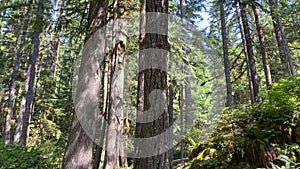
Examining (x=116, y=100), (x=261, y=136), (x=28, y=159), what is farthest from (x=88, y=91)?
(x=261, y=136)

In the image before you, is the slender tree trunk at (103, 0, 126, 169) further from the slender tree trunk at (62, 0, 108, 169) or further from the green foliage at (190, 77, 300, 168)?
the green foliage at (190, 77, 300, 168)

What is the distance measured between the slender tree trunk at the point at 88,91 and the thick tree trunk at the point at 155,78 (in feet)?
6.09

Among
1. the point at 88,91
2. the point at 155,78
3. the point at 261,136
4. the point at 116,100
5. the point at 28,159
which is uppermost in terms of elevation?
the point at 116,100

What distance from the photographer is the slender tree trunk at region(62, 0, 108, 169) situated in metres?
4.81

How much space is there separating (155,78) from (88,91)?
2.17 meters

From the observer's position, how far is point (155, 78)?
139 inches

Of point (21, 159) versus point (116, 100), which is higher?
point (116, 100)

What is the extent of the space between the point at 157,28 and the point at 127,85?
316 inches

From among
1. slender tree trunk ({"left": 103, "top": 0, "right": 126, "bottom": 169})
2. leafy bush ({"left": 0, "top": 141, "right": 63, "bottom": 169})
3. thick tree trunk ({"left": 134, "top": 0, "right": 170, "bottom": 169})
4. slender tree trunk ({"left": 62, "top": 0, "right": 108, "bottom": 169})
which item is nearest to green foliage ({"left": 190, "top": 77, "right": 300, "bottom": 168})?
thick tree trunk ({"left": 134, "top": 0, "right": 170, "bottom": 169})

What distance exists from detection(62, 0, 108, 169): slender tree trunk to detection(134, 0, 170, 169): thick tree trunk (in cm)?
186

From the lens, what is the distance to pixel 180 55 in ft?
30.6

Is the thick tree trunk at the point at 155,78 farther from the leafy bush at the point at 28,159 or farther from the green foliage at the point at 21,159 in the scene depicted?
the green foliage at the point at 21,159

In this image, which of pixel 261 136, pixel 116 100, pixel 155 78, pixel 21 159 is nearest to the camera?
pixel 155 78

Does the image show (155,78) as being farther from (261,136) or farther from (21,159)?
(21,159)
